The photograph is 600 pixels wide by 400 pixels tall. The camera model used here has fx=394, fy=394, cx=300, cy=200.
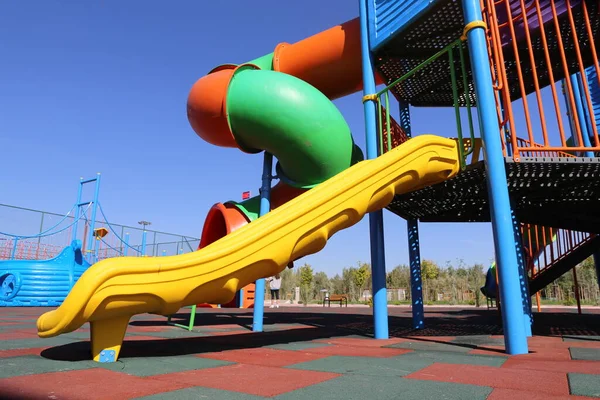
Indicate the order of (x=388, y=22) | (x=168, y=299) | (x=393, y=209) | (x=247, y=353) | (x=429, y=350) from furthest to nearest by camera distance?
(x=393, y=209) < (x=388, y=22) < (x=429, y=350) < (x=247, y=353) < (x=168, y=299)

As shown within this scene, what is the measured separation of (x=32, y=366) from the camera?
3.05 m

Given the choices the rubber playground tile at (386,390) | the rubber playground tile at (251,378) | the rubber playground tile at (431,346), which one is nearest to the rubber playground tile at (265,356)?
the rubber playground tile at (251,378)

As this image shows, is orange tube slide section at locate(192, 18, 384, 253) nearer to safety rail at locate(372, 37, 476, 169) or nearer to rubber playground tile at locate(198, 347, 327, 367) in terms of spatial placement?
safety rail at locate(372, 37, 476, 169)

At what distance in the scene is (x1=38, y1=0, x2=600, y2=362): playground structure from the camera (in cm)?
349

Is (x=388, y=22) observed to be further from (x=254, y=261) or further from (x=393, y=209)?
(x=254, y=261)

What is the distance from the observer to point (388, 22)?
597 cm

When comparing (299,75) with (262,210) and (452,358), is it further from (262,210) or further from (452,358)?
(452,358)

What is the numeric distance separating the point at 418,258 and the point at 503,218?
2.88 metres

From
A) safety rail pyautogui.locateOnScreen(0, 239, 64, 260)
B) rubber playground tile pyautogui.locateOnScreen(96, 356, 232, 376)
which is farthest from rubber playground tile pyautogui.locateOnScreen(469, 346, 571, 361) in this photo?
safety rail pyautogui.locateOnScreen(0, 239, 64, 260)

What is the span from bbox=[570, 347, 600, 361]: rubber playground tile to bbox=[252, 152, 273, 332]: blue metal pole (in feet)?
13.5

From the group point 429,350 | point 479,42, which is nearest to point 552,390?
point 429,350

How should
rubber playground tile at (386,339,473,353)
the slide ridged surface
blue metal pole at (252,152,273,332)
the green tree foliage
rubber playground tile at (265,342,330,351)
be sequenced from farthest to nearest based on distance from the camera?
the green tree foliage
blue metal pole at (252,152,273,332)
rubber playground tile at (265,342,330,351)
rubber playground tile at (386,339,473,353)
the slide ridged surface

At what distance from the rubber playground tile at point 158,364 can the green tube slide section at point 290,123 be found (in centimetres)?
395

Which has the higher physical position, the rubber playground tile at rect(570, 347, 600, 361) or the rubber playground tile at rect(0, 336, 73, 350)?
the rubber playground tile at rect(0, 336, 73, 350)
